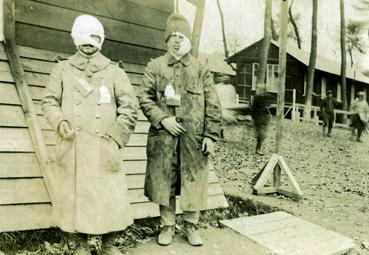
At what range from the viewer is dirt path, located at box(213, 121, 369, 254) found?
561cm

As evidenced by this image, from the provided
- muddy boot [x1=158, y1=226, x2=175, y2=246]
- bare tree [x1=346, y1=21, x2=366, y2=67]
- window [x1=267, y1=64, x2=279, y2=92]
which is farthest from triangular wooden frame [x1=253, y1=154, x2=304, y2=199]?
window [x1=267, y1=64, x2=279, y2=92]

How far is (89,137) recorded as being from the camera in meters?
3.00

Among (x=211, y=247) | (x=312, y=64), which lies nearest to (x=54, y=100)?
(x=211, y=247)

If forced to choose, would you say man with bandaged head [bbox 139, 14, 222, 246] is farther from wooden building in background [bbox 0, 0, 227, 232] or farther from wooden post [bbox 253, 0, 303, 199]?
wooden post [bbox 253, 0, 303, 199]

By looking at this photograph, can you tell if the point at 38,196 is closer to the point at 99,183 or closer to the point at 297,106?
the point at 99,183

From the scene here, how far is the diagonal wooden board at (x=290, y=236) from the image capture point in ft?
12.8

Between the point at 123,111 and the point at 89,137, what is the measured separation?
320 mm

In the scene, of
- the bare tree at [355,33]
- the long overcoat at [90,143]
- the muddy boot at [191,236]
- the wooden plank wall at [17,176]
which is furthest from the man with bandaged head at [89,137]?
the bare tree at [355,33]

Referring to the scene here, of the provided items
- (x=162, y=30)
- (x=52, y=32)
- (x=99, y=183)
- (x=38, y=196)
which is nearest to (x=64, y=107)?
(x=99, y=183)

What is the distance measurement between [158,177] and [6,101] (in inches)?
65.7

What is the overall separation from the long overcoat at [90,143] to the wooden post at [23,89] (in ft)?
2.23

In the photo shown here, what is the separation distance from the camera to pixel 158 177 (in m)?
3.60

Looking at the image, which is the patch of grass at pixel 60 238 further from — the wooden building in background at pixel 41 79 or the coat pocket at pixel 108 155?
the coat pocket at pixel 108 155

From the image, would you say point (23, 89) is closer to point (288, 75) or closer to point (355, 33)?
point (288, 75)
